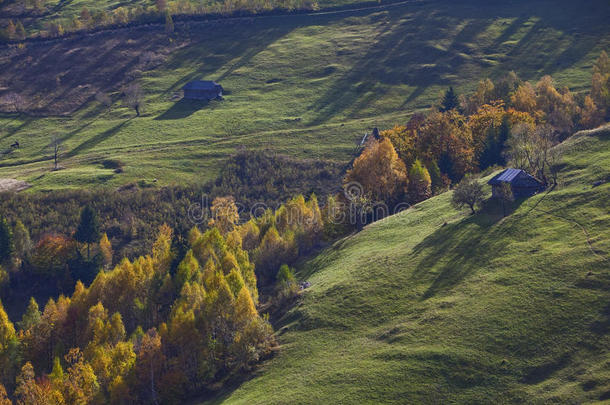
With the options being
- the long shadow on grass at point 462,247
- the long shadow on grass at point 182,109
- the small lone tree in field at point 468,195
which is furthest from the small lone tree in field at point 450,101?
the long shadow on grass at point 182,109

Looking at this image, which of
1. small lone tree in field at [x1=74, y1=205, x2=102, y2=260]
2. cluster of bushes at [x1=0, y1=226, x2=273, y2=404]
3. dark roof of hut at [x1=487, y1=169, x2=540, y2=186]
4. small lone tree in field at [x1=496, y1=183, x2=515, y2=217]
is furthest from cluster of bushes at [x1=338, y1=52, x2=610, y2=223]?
small lone tree in field at [x1=74, y1=205, x2=102, y2=260]

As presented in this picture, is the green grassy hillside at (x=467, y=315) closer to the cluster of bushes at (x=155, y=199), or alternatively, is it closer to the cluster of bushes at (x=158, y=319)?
the cluster of bushes at (x=158, y=319)

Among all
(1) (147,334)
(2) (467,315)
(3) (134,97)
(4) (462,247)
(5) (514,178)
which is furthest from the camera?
(3) (134,97)

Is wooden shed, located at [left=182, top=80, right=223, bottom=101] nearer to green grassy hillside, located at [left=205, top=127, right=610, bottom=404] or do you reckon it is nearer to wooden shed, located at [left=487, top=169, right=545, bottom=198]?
green grassy hillside, located at [left=205, top=127, right=610, bottom=404]

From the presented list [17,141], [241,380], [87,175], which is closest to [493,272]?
[241,380]

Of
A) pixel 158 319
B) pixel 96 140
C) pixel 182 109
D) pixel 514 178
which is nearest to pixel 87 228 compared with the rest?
pixel 158 319

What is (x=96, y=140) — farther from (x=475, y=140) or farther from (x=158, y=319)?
(x=475, y=140)
